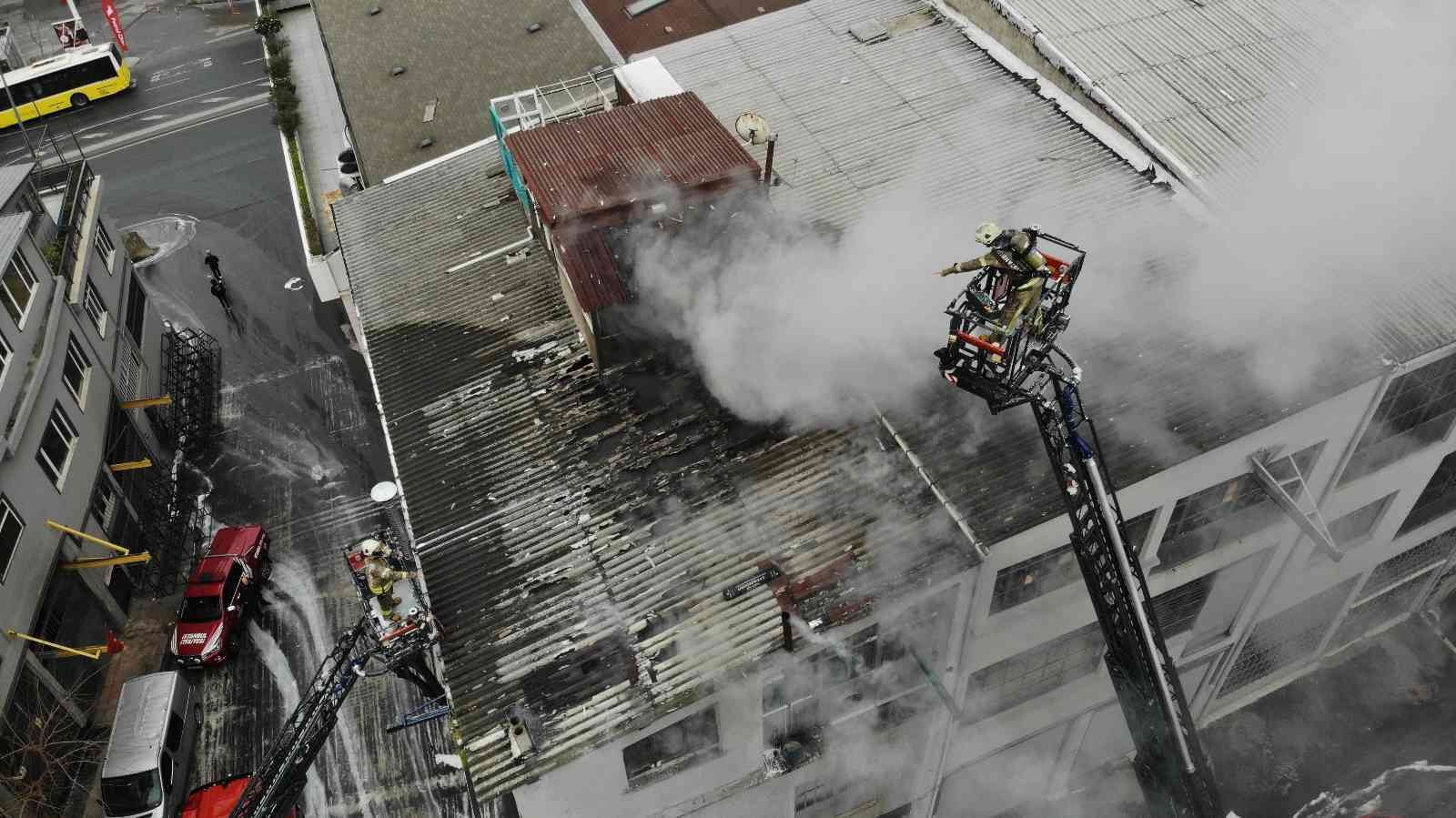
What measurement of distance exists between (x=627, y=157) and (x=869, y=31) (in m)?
Result: 8.05

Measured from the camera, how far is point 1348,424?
1312 cm

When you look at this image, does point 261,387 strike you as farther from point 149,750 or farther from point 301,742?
point 301,742

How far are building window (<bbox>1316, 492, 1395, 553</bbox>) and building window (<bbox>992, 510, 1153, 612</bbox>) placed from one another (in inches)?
195

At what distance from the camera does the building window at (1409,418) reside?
44.0 feet

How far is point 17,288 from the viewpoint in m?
18.9

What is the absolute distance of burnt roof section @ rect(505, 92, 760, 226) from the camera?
13.7 m

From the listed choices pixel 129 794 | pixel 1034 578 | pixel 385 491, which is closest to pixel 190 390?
pixel 129 794

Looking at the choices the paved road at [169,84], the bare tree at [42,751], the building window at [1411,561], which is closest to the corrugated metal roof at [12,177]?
the bare tree at [42,751]

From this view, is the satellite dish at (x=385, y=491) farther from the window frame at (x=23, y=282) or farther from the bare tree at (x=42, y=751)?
the window frame at (x=23, y=282)

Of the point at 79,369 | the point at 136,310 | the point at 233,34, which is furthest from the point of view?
the point at 233,34

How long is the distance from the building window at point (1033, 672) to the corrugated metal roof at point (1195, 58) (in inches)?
314

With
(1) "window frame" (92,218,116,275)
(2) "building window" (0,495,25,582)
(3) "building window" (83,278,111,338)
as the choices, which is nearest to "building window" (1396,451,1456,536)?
(2) "building window" (0,495,25,582)

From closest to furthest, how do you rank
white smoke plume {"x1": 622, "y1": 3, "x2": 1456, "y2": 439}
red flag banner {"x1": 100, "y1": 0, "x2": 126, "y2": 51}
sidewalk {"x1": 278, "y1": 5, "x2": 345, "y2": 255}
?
1. white smoke plume {"x1": 622, "y1": 3, "x2": 1456, "y2": 439}
2. sidewalk {"x1": 278, "y1": 5, "x2": 345, "y2": 255}
3. red flag banner {"x1": 100, "y1": 0, "x2": 126, "y2": 51}

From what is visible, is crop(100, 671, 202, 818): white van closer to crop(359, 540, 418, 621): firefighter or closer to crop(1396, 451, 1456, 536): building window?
crop(359, 540, 418, 621): firefighter
